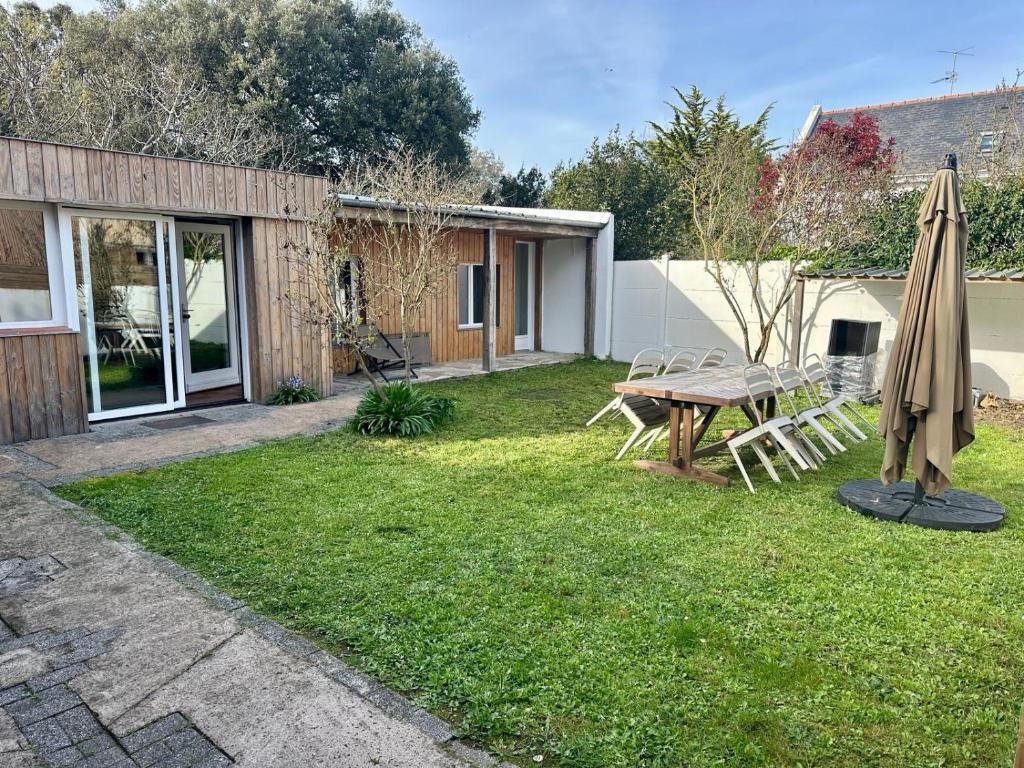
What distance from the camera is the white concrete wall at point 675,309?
11430 mm

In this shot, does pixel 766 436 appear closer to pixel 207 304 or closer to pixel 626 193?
pixel 207 304

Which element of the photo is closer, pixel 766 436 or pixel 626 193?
pixel 766 436

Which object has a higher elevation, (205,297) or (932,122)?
(932,122)

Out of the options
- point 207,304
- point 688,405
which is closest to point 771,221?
point 688,405

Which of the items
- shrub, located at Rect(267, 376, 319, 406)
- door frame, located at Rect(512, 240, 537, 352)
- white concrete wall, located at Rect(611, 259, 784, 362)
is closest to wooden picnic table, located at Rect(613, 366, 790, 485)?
shrub, located at Rect(267, 376, 319, 406)

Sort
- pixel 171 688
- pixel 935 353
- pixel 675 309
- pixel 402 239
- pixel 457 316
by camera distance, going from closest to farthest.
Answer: pixel 171 688 → pixel 935 353 → pixel 402 239 → pixel 675 309 → pixel 457 316

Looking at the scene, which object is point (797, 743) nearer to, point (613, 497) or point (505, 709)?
point (505, 709)

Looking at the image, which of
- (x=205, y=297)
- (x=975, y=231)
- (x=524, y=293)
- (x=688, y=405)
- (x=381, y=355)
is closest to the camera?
(x=688, y=405)

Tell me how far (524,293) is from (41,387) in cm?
914

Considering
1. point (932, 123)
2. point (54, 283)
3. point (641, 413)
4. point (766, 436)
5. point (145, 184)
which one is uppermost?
point (932, 123)

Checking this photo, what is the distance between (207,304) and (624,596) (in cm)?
660

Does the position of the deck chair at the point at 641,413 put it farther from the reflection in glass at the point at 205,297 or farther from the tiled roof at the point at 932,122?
the tiled roof at the point at 932,122

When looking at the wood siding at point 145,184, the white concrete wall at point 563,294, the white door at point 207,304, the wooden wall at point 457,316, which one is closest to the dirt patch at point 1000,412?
the white concrete wall at point 563,294

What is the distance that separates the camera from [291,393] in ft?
27.5
